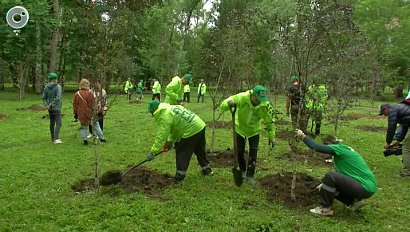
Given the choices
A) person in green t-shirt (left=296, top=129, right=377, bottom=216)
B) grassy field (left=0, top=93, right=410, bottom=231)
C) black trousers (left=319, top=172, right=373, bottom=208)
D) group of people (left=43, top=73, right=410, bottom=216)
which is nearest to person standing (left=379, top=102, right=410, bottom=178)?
group of people (left=43, top=73, right=410, bottom=216)

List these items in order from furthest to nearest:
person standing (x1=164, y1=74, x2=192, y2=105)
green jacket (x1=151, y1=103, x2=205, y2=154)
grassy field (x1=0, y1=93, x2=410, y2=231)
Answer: person standing (x1=164, y1=74, x2=192, y2=105) < green jacket (x1=151, y1=103, x2=205, y2=154) < grassy field (x1=0, y1=93, x2=410, y2=231)

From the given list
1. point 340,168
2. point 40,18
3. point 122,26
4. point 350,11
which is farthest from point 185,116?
point 40,18

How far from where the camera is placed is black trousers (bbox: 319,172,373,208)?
17.4 feet

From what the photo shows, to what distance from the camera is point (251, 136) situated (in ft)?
22.4

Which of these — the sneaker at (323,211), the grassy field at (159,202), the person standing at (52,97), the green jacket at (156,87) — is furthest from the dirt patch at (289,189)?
the green jacket at (156,87)

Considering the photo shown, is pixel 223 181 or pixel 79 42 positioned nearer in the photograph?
pixel 223 181

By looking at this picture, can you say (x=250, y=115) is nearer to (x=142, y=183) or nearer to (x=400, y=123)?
(x=142, y=183)

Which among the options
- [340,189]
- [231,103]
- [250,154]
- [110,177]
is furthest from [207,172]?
[340,189]

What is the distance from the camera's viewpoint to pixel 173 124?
6516 millimetres

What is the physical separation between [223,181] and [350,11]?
3723mm

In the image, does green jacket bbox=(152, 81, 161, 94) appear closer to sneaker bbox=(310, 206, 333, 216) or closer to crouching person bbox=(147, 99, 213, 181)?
crouching person bbox=(147, 99, 213, 181)

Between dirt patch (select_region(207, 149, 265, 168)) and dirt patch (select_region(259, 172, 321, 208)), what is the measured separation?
1110 mm

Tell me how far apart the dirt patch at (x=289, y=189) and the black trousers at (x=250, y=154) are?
0.33 meters

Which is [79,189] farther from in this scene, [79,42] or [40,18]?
[79,42]
